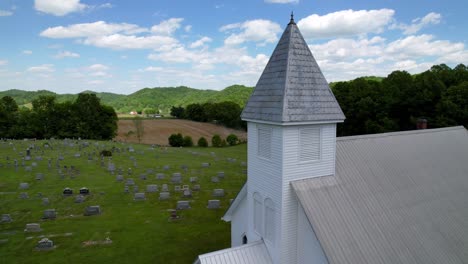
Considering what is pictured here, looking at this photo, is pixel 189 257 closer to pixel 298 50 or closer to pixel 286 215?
pixel 286 215

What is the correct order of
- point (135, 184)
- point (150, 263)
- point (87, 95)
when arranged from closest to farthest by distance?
point (150, 263), point (135, 184), point (87, 95)

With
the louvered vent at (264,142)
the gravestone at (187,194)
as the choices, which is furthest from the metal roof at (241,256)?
the gravestone at (187,194)

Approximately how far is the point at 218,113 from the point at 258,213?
7503 cm

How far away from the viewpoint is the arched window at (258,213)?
33.6 feet

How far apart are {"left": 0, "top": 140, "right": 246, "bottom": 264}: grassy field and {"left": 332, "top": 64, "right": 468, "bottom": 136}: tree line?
2599 cm

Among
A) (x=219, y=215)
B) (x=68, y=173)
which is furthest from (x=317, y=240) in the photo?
(x=68, y=173)

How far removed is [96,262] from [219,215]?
7.86 m

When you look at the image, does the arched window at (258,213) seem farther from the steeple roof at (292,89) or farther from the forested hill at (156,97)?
the forested hill at (156,97)

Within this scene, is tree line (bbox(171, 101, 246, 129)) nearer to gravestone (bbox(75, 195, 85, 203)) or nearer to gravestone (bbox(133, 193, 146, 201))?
gravestone (bbox(133, 193, 146, 201))

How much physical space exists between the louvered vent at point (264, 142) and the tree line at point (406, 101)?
3666 cm

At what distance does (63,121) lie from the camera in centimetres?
6388

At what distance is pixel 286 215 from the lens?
9.12m

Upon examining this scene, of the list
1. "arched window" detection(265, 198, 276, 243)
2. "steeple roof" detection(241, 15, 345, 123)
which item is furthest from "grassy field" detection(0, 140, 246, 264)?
"steeple roof" detection(241, 15, 345, 123)

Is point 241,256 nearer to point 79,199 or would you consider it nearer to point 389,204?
point 389,204
